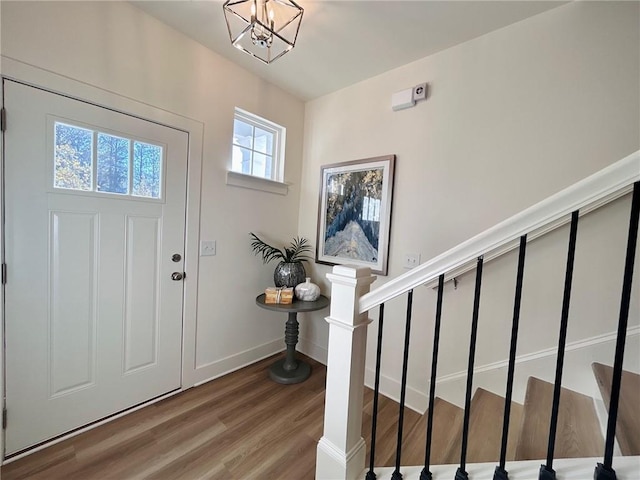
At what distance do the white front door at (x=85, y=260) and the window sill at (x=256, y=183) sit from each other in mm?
388

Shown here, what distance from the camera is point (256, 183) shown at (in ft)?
7.94

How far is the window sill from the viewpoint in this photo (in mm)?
2258

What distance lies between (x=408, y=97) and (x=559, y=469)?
6.93 ft

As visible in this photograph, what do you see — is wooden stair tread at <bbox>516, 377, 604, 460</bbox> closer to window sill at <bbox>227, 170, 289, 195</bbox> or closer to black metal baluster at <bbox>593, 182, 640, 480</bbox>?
black metal baluster at <bbox>593, 182, 640, 480</bbox>

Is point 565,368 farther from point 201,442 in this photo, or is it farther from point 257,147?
point 257,147

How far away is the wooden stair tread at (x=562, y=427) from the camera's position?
3.52 ft

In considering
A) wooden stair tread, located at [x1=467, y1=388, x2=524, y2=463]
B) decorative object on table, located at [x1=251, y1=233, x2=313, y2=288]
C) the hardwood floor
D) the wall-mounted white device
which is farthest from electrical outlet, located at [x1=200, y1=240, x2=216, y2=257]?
wooden stair tread, located at [x1=467, y1=388, x2=524, y2=463]

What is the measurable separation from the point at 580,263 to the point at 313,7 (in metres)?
2.06

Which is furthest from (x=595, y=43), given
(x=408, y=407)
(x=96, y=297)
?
(x=96, y=297)

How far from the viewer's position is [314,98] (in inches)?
106

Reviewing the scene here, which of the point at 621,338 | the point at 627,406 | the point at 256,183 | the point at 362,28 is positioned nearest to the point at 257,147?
the point at 256,183

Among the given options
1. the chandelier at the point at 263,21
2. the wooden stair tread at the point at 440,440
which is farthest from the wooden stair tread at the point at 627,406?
the chandelier at the point at 263,21

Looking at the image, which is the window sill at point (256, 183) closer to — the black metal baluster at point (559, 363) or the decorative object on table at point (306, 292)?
the decorative object on table at point (306, 292)

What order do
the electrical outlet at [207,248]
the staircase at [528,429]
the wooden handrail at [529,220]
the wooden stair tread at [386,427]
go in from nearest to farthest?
the wooden handrail at [529,220], the staircase at [528,429], the wooden stair tread at [386,427], the electrical outlet at [207,248]
